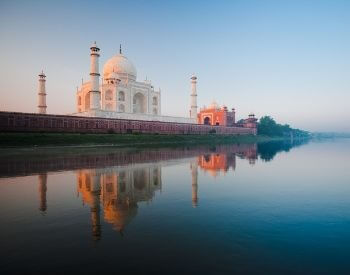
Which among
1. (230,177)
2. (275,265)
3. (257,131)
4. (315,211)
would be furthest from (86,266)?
(257,131)

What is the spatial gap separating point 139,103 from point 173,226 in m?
42.5

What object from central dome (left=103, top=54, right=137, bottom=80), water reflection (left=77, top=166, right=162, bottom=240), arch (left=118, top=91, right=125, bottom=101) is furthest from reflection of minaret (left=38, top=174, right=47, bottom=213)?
central dome (left=103, top=54, right=137, bottom=80)

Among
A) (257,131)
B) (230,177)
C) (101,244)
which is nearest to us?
(101,244)

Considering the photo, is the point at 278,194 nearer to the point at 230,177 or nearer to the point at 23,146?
the point at 230,177

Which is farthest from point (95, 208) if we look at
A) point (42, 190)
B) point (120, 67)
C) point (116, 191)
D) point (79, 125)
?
point (120, 67)

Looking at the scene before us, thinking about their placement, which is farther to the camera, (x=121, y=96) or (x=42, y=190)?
(x=121, y=96)

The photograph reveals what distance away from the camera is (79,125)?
29.7 m

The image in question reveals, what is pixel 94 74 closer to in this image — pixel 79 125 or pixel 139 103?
pixel 79 125

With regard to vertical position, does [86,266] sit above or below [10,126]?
below

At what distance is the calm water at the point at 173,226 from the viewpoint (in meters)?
3.43

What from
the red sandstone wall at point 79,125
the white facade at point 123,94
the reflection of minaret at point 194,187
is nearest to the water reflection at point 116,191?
the reflection of minaret at point 194,187

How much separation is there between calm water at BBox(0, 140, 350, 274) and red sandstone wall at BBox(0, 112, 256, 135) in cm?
1772

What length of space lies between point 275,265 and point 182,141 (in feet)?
118

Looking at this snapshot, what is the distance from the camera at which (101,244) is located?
402 centimetres
